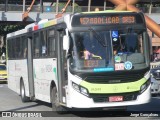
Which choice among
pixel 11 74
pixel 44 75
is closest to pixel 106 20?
pixel 44 75

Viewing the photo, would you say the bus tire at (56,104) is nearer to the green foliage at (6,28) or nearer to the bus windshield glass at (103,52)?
the bus windshield glass at (103,52)

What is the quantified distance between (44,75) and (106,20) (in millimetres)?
3552

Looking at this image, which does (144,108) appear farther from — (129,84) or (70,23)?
(70,23)

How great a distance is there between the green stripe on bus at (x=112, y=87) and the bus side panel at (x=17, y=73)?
638 centimetres

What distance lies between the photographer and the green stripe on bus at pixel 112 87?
13055 mm

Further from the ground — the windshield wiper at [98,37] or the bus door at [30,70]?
the windshield wiper at [98,37]

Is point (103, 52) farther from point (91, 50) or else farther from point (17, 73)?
point (17, 73)

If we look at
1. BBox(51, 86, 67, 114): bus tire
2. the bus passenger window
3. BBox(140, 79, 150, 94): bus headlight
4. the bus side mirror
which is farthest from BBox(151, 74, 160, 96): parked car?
the bus side mirror

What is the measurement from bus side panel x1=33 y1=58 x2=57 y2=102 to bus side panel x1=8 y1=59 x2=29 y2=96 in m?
1.66

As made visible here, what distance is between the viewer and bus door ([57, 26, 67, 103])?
1391 centimetres

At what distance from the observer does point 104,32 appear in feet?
43.8

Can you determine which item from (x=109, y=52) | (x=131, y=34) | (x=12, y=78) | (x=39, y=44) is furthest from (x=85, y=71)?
(x=12, y=78)

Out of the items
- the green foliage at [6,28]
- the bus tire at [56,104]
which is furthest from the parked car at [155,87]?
the green foliage at [6,28]

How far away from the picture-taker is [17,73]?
69.2 feet
